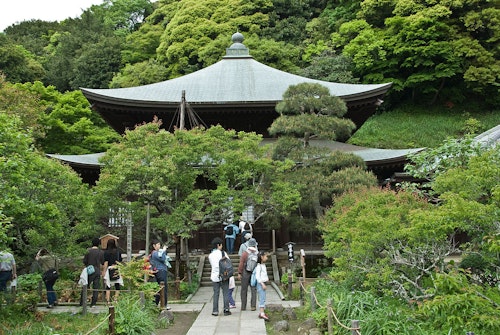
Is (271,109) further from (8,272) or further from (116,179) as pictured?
(8,272)

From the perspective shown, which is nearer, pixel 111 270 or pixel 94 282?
pixel 111 270

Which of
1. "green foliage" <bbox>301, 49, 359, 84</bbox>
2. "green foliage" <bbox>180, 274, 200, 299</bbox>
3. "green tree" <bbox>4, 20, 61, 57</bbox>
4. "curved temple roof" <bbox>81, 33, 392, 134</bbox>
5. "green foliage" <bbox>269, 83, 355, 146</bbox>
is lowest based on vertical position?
"green foliage" <bbox>180, 274, 200, 299</bbox>

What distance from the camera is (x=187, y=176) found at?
1552 centimetres

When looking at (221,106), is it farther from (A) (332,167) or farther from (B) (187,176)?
(B) (187,176)

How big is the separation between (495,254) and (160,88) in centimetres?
1813

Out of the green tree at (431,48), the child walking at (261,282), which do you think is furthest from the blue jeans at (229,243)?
the green tree at (431,48)

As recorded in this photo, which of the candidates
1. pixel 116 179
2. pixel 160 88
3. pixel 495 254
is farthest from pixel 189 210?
pixel 160 88

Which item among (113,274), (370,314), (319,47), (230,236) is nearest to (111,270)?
(113,274)

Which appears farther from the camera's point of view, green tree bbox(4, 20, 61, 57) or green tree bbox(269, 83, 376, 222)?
green tree bbox(4, 20, 61, 57)

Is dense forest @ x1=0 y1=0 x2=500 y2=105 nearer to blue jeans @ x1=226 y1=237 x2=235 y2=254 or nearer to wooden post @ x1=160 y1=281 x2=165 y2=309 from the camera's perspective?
blue jeans @ x1=226 y1=237 x2=235 y2=254

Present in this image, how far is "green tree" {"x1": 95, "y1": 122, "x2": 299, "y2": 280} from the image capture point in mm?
14664

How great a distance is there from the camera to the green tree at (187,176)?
14664 mm

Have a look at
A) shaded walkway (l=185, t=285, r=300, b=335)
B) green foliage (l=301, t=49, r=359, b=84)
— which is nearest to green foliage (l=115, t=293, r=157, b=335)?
shaded walkway (l=185, t=285, r=300, b=335)

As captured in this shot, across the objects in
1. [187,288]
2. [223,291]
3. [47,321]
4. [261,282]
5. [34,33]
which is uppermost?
[34,33]
